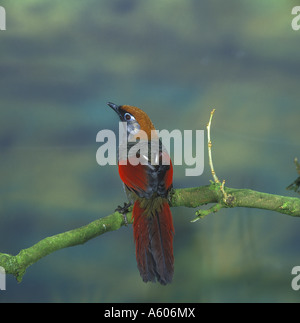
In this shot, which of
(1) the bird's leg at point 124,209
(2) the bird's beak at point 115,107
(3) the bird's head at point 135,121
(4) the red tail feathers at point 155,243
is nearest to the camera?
(4) the red tail feathers at point 155,243

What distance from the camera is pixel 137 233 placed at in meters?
1.67

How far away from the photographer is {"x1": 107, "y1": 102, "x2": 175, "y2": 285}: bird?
1.61 m

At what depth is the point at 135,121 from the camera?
207 centimetres

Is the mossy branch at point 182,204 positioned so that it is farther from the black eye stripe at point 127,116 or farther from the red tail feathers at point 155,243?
the black eye stripe at point 127,116

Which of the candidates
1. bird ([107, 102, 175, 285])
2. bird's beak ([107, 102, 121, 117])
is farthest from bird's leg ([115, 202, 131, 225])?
bird's beak ([107, 102, 121, 117])

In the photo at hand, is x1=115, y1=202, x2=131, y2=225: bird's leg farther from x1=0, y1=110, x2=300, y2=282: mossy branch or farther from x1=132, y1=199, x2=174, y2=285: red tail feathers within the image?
x1=132, y1=199, x2=174, y2=285: red tail feathers

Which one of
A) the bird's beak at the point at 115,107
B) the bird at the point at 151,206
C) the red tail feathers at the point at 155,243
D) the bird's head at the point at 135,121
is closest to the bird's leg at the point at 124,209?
the bird at the point at 151,206

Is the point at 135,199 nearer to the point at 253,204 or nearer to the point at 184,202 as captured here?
the point at 184,202

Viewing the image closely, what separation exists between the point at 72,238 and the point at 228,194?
0.65m

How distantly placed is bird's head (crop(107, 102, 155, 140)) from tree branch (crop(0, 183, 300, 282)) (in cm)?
32

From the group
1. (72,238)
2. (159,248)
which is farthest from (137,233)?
(72,238)

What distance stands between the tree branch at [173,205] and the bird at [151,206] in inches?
4.5

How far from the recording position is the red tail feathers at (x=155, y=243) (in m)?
1.61

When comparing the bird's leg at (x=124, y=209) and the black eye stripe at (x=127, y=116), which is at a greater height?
the black eye stripe at (x=127, y=116)
